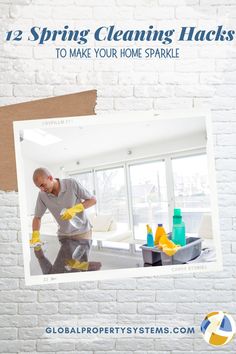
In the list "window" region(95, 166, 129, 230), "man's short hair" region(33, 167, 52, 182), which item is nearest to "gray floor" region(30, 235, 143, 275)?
"window" region(95, 166, 129, 230)

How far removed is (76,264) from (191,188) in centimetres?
66

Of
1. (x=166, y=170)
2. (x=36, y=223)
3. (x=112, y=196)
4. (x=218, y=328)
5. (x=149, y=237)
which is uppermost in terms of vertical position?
(x=166, y=170)

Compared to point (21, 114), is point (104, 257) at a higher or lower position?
lower

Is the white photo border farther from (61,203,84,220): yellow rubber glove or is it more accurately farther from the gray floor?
(61,203,84,220): yellow rubber glove

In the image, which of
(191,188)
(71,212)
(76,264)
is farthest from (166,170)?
(76,264)

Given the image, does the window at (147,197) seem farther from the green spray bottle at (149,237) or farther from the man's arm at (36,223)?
the man's arm at (36,223)

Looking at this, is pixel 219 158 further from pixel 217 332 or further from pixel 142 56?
pixel 217 332

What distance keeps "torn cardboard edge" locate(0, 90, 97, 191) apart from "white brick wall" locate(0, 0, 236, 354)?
41mm

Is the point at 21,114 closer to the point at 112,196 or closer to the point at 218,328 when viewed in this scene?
the point at 112,196

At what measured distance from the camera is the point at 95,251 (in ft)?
5.14

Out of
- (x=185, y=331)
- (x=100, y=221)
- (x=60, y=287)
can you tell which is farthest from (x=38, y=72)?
(x=185, y=331)

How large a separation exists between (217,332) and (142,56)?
1.32m

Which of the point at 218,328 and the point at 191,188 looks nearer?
the point at 218,328

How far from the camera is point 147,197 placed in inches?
62.7
